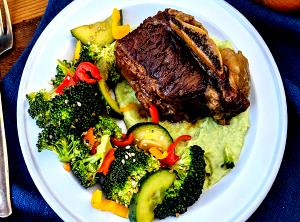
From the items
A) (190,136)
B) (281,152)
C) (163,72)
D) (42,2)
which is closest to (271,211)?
(281,152)

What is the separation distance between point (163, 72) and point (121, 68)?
1.23ft

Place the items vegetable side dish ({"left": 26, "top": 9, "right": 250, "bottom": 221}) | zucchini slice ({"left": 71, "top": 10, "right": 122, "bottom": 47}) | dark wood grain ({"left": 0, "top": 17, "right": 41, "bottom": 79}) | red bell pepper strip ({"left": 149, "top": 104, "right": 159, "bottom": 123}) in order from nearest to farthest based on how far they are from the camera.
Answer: vegetable side dish ({"left": 26, "top": 9, "right": 250, "bottom": 221}) → red bell pepper strip ({"left": 149, "top": 104, "right": 159, "bottom": 123}) → zucchini slice ({"left": 71, "top": 10, "right": 122, "bottom": 47}) → dark wood grain ({"left": 0, "top": 17, "right": 41, "bottom": 79})

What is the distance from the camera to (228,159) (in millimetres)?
4156

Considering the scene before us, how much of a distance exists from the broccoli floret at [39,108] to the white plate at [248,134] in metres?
0.09

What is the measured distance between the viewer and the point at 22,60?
180 inches

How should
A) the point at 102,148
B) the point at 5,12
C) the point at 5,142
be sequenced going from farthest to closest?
the point at 5,12 → the point at 5,142 → the point at 102,148

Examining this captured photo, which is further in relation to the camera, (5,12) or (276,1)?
(5,12)

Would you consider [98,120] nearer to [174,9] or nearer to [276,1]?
[174,9]

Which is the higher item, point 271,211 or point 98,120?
point 98,120

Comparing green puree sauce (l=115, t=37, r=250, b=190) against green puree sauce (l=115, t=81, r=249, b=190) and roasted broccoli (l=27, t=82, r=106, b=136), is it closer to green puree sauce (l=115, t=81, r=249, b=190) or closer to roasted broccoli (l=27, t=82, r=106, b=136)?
green puree sauce (l=115, t=81, r=249, b=190)

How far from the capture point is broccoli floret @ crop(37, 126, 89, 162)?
13.4 ft

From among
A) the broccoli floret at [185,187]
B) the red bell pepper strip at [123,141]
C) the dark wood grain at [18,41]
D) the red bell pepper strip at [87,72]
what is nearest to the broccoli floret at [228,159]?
the broccoli floret at [185,187]

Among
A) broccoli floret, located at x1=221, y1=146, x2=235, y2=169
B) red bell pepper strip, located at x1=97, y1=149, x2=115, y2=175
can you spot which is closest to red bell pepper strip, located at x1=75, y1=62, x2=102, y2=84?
red bell pepper strip, located at x1=97, y1=149, x2=115, y2=175

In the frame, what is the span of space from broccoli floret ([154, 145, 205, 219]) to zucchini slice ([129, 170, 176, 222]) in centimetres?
5
